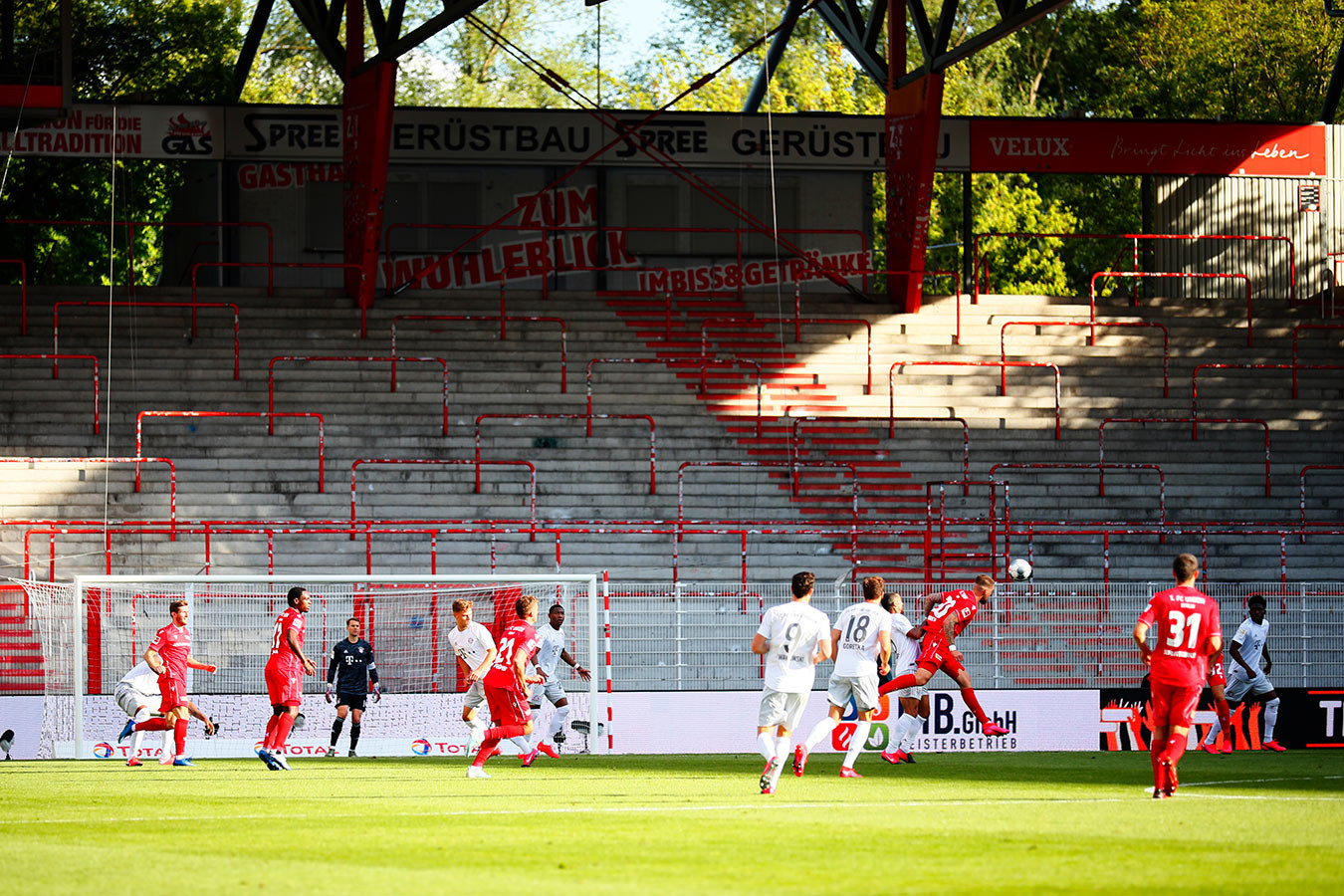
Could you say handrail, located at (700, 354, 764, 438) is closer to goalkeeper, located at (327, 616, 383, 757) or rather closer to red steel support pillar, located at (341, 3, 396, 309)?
red steel support pillar, located at (341, 3, 396, 309)

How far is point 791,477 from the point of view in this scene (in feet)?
85.2

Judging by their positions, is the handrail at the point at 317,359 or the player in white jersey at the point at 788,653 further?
the handrail at the point at 317,359

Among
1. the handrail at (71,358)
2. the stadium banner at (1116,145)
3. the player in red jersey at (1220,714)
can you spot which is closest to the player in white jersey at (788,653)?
the player in red jersey at (1220,714)

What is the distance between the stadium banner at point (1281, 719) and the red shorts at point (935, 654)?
139 inches

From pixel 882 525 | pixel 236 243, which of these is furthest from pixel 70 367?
pixel 882 525

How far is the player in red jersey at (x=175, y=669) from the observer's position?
17.2 m

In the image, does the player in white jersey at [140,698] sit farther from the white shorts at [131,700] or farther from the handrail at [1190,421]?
the handrail at [1190,421]

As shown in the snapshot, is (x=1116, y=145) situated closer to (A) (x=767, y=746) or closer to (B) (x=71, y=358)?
(B) (x=71, y=358)

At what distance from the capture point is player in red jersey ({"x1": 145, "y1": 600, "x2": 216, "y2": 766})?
56.6 ft

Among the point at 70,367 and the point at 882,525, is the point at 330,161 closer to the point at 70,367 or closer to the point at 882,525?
the point at 70,367

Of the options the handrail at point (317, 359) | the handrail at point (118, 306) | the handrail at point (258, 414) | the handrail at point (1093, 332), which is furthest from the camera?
the handrail at point (1093, 332)

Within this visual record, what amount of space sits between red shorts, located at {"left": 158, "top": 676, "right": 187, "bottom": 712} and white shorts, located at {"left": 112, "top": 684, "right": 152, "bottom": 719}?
0.57 m

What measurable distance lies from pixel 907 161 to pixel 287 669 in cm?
1632

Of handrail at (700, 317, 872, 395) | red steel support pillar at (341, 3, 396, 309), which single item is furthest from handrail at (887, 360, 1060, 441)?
red steel support pillar at (341, 3, 396, 309)
